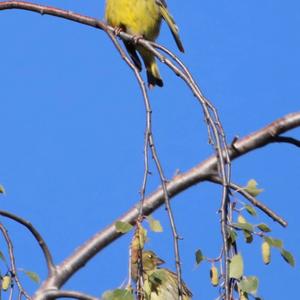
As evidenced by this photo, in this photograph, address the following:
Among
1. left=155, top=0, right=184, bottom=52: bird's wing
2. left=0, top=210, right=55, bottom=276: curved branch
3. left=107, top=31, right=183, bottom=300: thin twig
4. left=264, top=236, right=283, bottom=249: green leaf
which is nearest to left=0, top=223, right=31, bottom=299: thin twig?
left=0, top=210, right=55, bottom=276: curved branch

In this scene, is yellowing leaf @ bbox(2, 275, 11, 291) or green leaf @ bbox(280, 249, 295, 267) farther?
yellowing leaf @ bbox(2, 275, 11, 291)

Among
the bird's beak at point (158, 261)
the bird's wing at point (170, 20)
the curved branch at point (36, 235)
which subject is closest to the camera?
the curved branch at point (36, 235)

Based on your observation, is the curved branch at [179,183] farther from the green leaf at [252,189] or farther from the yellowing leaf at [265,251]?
the yellowing leaf at [265,251]

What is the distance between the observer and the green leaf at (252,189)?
2.25m

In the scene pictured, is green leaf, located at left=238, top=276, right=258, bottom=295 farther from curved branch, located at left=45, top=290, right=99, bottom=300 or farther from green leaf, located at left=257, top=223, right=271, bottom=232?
curved branch, located at left=45, top=290, right=99, bottom=300

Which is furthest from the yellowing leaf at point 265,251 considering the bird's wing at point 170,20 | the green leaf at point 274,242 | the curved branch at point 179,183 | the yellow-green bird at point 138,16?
the yellow-green bird at point 138,16

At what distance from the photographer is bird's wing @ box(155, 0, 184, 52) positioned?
14.0 ft

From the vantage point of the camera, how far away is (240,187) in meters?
2.26

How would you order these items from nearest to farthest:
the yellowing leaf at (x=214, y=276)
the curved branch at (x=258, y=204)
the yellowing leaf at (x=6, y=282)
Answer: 1. the yellowing leaf at (x=214, y=276)
2. the curved branch at (x=258, y=204)
3. the yellowing leaf at (x=6, y=282)

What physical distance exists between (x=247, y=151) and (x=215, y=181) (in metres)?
0.13

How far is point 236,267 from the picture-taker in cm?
199

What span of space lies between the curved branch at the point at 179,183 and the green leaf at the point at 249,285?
0.65 metres

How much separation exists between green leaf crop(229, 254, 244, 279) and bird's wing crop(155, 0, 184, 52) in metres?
2.32

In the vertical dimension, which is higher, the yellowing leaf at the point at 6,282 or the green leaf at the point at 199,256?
the yellowing leaf at the point at 6,282
